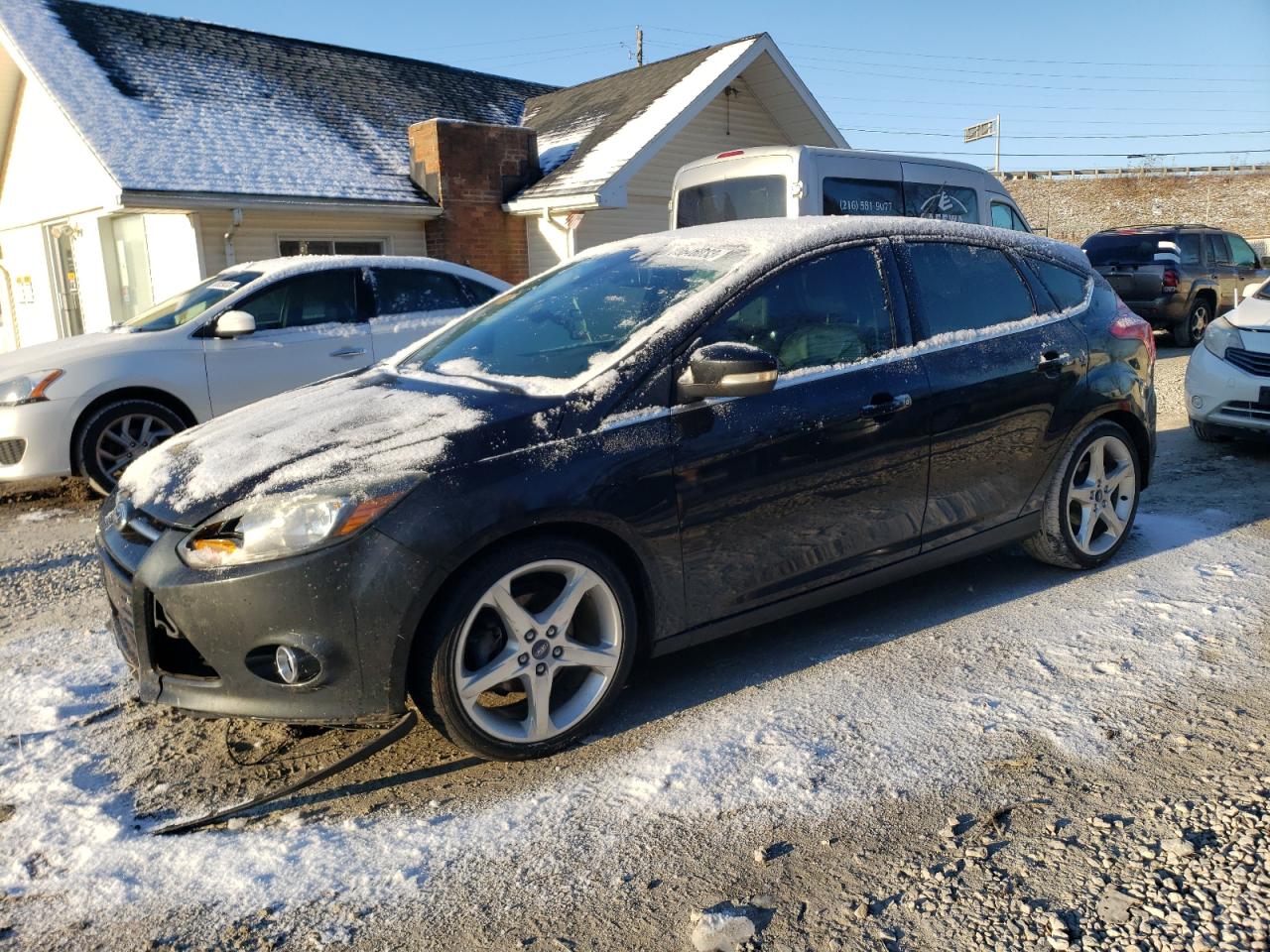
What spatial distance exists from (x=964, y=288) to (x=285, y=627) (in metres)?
3.13

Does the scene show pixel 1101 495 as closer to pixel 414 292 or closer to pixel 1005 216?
pixel 414 292

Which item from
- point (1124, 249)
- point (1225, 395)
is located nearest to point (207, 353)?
point (1225, 395)

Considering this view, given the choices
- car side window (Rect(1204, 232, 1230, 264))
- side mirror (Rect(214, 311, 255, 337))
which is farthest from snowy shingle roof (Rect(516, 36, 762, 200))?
side mirror (Rect(214, 311, 255, 337))

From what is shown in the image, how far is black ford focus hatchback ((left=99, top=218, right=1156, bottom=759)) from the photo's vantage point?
117 inches

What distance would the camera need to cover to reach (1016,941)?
2.34 m

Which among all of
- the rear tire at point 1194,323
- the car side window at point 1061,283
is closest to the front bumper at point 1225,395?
the car side window at point 1061,283

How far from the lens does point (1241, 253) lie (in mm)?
16141

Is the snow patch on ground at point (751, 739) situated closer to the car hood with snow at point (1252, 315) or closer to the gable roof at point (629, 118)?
the car hood with snow at point (1252, 315)

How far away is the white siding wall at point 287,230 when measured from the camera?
1352cm

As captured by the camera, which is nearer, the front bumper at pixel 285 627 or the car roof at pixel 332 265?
the front bumper at pixel 285 627

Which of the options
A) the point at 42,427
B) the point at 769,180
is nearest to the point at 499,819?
the point at 42,427

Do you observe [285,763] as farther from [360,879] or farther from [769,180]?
[769,180]

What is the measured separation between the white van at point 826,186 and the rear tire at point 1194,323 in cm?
485

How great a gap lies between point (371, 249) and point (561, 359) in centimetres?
1265
